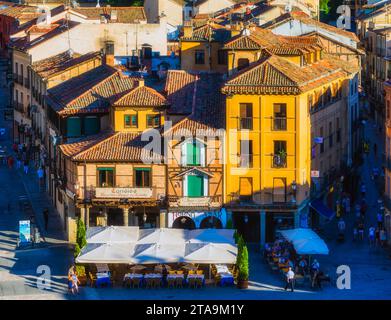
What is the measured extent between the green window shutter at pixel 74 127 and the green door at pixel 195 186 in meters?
9.61

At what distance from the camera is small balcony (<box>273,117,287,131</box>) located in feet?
323

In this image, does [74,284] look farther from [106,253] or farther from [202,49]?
[202,49]

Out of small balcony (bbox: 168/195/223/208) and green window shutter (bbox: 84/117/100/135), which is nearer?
small balcony (bbox: 168/195/223/208)

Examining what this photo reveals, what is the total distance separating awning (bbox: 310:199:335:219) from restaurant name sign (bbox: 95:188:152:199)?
1070cm

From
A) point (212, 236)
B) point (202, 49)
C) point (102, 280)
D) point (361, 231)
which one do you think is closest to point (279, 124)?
point (361, 231)

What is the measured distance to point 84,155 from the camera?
9831cm

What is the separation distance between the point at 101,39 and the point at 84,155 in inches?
1391

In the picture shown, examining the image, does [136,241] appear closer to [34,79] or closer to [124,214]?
[124,214]

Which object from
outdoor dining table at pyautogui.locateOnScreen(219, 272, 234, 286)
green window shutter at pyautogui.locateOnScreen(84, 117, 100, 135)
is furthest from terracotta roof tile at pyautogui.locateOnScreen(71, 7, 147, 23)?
outdoor dining table at pyautogui.locateOnScreen(219, 272, 234, 286)

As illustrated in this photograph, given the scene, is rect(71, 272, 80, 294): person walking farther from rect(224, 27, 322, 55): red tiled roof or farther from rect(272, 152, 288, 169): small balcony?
rect(224, 27, 322, 55): red tiled roof
